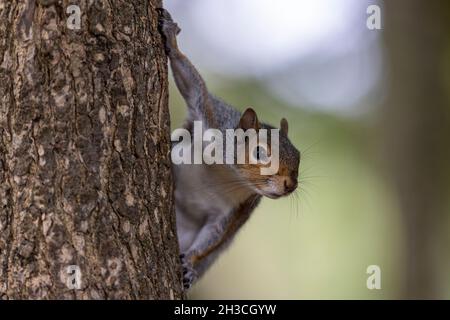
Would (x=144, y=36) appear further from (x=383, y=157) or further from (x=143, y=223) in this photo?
(x=383, y=157)

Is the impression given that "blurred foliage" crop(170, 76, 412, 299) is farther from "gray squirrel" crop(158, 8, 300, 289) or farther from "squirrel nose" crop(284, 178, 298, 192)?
"squirrel nose" crop(284, 178, 298, 192)

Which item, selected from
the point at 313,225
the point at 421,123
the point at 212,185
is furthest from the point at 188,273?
the point at 313,225

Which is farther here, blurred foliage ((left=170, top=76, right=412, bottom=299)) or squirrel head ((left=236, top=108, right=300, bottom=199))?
blurred foliage ((left=170, top=76, right=412, bottom=299))

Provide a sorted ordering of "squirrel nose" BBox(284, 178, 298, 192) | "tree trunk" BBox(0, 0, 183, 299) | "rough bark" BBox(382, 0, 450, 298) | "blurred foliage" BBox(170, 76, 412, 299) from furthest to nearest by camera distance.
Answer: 1. "blurred foliage" BBox(170, 76, 412, 299)
2. "rough bark" BBox(382, 0, 450, 298)
3. "squirrel nose" BBox(284, 178, 298, 192)
4. "tree trunk" BBox(0, 0, 183, 299)

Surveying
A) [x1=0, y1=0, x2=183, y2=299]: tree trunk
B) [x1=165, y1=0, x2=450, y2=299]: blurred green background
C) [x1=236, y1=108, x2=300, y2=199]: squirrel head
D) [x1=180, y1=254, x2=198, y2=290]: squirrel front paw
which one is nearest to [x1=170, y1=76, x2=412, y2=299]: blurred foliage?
[x1=165, y1=0, x2=450, y2=299]: blurred green background

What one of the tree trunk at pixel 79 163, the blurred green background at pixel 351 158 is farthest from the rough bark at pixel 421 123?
the tree trunk at pixel 79 163

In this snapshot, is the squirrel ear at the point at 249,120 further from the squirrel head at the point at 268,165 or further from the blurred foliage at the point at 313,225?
the blurred foliage at the point at 313,225

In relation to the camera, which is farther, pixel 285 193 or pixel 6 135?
pixel 285 193
